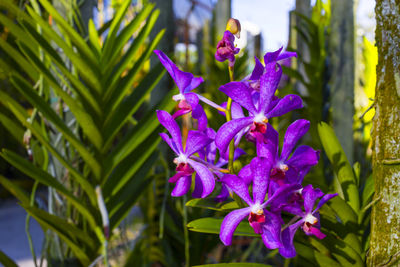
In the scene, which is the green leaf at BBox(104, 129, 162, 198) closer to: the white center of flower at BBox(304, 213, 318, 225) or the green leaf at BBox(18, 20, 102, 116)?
the green leaf at BBox(18, 20, 102, 116)

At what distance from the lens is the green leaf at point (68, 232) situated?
2.09 feet

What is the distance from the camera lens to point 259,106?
38cm

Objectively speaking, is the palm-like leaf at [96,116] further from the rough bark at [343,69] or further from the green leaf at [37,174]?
the rough bark at [343,69]

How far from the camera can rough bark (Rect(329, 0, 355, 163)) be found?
113cm

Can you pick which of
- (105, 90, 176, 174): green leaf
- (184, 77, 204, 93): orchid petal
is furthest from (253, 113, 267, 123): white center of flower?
(105, 90, 176, 174): green leaf

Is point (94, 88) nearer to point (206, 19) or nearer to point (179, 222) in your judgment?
point (179, 222)

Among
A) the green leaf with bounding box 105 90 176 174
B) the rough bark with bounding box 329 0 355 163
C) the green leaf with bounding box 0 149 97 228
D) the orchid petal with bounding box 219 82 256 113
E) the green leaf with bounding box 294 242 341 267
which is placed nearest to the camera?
the orchid petal with bounding box 219 82 256 113

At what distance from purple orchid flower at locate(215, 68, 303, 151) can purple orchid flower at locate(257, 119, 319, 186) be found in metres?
0.02

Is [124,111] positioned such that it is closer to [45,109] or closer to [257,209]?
[45,109]

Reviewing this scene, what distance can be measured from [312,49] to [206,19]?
81.6 inches

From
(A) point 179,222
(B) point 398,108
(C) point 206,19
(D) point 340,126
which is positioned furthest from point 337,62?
(C) point 206,19

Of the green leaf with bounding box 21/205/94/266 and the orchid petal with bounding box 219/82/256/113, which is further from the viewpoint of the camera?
the green leaf with bounding box 21/205/94/266

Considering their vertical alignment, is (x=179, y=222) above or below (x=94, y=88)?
below

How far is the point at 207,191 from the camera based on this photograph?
40cm
